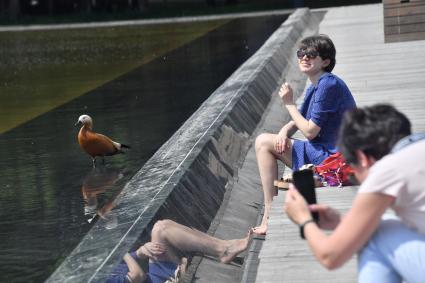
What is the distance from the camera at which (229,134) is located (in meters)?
10.1

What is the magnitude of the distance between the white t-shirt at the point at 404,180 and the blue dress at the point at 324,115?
10.1 feet

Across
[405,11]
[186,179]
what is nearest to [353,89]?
[186,179]

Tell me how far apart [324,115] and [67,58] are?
16.0 metres

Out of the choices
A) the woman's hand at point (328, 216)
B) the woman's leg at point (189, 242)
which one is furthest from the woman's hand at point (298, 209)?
the woman's leg at point (189, 242)

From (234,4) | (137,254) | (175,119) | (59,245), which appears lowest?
(234,4)

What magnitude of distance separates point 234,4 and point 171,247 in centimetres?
3525

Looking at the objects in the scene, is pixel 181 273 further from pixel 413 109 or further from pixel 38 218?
pixel 413 109

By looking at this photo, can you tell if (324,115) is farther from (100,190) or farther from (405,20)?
(405,20)

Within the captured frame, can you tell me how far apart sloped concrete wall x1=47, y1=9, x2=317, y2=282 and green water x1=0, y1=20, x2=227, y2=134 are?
2.86m

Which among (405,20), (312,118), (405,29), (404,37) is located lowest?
(404,37)

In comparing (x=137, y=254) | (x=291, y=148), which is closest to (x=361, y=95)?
(x=291, y=148)

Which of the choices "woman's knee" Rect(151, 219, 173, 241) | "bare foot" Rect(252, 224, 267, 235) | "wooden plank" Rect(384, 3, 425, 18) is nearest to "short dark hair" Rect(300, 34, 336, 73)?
"bare foot" Rect(252, 224, 267, 235)

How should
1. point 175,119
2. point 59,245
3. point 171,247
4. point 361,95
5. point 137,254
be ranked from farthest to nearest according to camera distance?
point 175,119 < point 361,95 < point 59,245 < point 171,247 < point 137,254

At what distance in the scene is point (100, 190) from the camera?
9.12 m
